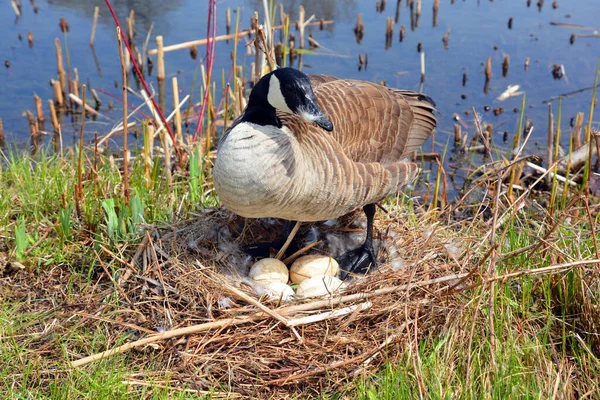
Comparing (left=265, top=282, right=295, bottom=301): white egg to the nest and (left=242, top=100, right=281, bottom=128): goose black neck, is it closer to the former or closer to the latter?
the nest

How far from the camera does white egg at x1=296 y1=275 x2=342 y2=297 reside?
3704 mm

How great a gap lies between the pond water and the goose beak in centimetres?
443

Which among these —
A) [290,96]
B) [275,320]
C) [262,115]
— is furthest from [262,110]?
[275,320]

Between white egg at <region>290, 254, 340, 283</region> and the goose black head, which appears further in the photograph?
white egg at <region>290, 254, 340, 283</region>

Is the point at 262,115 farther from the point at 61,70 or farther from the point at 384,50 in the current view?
the point at 384,50

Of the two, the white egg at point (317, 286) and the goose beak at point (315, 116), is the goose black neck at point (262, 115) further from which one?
the white egg at point (317, 286)

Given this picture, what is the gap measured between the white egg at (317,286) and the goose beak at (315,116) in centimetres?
91

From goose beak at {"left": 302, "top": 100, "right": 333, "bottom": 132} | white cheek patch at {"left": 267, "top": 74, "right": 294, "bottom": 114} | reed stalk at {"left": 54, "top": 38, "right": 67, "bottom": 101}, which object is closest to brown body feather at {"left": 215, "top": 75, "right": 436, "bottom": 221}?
white cheek patch at {"left": 267, "top": 74, "right": 294, "bottom": 114}

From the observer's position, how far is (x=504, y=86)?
881 centimetres

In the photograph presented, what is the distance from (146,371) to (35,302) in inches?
38.9

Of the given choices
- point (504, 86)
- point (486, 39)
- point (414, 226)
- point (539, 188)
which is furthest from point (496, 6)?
point (414, 226)

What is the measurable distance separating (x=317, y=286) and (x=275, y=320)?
388mm

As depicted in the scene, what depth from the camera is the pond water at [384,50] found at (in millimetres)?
8289

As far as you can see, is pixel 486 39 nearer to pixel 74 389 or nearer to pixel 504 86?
pixel 504 86
